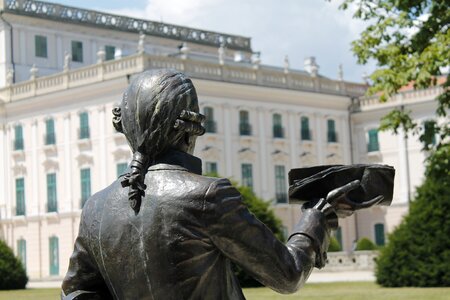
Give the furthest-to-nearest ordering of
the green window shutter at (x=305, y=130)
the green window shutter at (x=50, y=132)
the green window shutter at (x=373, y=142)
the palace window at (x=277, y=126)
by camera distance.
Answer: the green window shutter at (x=373, y=142) < the green window shutter at (x=305, y=130) < the palace window at (x=277, y=126) < the green window shutter at (x=50, y=132)

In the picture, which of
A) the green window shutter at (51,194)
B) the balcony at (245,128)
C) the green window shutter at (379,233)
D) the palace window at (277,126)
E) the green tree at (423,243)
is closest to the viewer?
the green tree at (423,243)

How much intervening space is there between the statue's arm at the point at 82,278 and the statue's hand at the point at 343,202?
0.70 metres

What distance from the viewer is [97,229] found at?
293cm

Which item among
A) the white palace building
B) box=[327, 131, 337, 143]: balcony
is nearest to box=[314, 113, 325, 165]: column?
the white palace building

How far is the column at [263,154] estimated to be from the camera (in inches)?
1909

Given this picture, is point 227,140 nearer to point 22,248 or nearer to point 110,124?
point 110,124

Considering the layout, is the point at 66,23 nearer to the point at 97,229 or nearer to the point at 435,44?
the point at 435,44

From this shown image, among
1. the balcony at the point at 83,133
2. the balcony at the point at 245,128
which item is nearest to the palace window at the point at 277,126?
the balcony at the point at 245,128

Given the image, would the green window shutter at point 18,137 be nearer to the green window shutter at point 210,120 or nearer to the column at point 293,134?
the green window shutter at point 210,120

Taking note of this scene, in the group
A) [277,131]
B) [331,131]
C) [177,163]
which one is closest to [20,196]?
[277,131]

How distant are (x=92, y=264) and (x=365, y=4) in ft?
47.7

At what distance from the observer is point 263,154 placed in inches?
1923

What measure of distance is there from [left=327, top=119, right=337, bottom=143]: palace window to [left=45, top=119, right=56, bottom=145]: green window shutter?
45.8ft

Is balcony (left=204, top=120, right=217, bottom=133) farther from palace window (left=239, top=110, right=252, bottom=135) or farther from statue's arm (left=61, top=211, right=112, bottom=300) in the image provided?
statue's arm (left=61, top=211, right=112, bottom=300)
